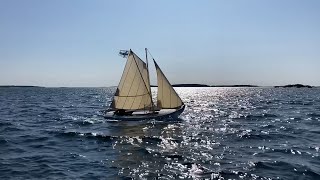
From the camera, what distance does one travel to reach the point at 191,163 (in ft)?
87.8

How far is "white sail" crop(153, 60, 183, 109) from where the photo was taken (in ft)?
181

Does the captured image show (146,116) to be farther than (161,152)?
Yes

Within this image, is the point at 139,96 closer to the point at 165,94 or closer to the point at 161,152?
the point at 165,94

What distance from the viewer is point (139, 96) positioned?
54.9 metres

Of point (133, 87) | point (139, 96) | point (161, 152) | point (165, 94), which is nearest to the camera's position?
point (161, 152)

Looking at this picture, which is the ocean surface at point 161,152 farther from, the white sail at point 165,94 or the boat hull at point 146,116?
the white sail at point 165,94

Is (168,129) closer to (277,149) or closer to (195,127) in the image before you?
(195,127)

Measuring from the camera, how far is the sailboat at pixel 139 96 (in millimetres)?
53156

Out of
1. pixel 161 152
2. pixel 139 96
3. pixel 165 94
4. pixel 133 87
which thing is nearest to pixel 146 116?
pixel 139 96

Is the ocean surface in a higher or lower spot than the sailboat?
lower

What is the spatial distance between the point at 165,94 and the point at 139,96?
412 cm

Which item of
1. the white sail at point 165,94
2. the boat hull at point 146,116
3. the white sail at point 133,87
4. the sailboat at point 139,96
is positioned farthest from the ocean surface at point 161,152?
the white sail at point 165,94

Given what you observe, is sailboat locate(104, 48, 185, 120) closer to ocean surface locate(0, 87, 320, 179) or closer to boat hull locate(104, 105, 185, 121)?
boat hull locate(104, 105, 185, 121)

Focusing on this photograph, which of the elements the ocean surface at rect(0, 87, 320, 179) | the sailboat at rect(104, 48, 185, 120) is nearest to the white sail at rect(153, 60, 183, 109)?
the sailboat at rect(104, 48, 185, 120)
